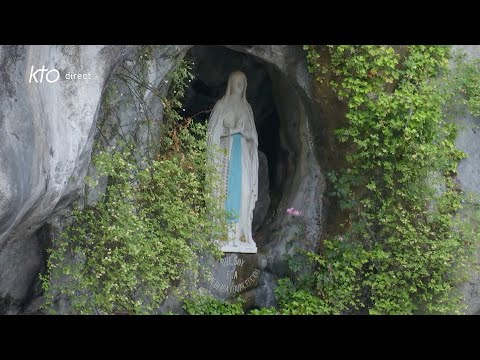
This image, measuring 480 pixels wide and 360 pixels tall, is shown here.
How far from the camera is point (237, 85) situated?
9.83 m

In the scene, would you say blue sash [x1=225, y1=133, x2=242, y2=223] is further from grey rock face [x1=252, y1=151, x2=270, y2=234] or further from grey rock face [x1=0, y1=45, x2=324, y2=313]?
grey rock face [x1=252, y1=151, x2=270, y2=234]

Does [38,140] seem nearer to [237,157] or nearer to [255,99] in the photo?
[237,157]

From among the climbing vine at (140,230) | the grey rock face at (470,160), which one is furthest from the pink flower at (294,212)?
the grey rock face at (470,160)

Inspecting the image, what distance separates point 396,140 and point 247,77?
2.18 m

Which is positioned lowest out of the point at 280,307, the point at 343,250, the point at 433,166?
the point at 280,307

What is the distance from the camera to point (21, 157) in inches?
253

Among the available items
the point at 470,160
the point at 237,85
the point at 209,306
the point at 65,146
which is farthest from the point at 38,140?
the point at 470,160

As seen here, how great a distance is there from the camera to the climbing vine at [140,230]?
787 centimetres

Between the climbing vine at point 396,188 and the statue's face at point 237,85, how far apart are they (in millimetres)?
840

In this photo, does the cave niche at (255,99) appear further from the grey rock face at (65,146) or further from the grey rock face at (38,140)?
the grey rock face at (38,140)

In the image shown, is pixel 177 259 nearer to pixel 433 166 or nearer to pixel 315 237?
pixel 315 237

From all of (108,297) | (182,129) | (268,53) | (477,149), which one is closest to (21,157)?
(108,297)

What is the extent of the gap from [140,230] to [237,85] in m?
2.35

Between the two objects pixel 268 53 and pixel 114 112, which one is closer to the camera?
pixel 114 112
